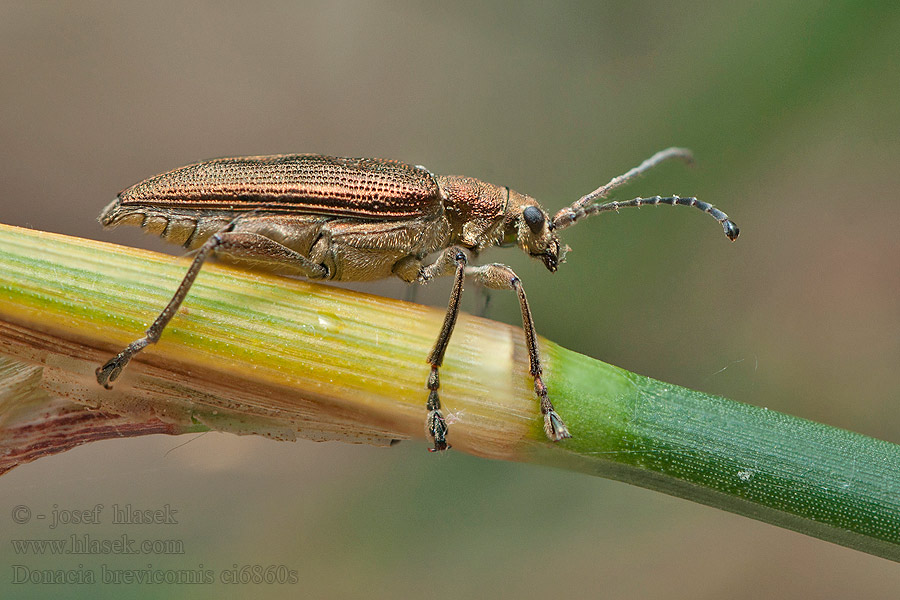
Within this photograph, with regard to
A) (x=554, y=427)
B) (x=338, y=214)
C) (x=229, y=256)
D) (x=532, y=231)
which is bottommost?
(x=554, y=427)

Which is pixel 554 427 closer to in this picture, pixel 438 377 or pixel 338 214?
pixel 438 377

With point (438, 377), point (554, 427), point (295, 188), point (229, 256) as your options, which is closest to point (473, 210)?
point (295, 188)

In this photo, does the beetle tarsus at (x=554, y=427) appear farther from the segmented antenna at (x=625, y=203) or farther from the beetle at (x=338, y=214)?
the segmented antenna at (x=625, y=203)

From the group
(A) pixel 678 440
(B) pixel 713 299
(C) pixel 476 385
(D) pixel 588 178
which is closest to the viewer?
(A) pixel 678 440

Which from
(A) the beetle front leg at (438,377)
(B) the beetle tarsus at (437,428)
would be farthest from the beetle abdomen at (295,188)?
(B) the beetle tarsus at (437,428)

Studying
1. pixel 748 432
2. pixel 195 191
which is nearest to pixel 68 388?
pixel 195 191

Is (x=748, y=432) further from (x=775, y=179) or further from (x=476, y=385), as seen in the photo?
(x=775, y=179)

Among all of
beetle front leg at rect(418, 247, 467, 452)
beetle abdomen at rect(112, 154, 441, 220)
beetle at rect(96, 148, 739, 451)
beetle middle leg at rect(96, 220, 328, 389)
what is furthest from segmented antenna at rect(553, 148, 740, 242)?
beetle middle leg at rect(96, 220, 328, 389)
